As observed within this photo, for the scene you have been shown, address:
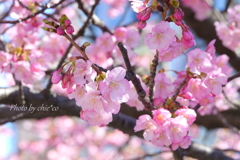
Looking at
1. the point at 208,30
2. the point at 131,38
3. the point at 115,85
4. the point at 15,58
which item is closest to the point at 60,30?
the point at 115,85

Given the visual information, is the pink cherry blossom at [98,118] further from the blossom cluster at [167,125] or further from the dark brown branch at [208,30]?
the dark brown branch at [208,30]

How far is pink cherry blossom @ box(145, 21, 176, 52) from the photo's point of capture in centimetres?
107

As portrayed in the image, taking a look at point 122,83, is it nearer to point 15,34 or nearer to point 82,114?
point 82,114

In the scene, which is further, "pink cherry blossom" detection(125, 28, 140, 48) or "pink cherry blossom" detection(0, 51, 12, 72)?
"pink cherry blossom" detection(125, 28, 140, 48)

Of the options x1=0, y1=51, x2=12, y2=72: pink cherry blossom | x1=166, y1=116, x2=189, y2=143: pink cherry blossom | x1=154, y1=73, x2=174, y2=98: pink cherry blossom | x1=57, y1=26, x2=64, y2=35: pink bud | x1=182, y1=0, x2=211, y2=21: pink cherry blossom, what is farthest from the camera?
x1=182, y1=0, x2=211, y2=21: pink cherry blossom

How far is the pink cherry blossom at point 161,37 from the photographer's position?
1.07 metres

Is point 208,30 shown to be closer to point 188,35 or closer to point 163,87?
point 163,87

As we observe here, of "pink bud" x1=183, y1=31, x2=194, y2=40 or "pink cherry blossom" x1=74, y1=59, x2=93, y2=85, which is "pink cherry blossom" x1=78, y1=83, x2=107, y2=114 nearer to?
"pink cherry blossom" x1=74, y1=59, x2=93, y2=85

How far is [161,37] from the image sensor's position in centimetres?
109

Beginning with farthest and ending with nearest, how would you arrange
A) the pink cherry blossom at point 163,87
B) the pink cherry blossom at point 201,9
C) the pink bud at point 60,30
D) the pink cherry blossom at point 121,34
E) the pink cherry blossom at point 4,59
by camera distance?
the pink cherry blossom at point 201,9 → the pink cherry blossom at point 121,34 → the pink cherry blossom at point 4,59 → the pink cherry blossom at point 163,87 → the pink bud at point 60,30

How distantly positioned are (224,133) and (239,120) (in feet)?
11.0

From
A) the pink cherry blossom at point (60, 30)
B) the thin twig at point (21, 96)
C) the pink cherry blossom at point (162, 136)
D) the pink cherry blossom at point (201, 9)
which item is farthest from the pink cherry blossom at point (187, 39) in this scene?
the pink cherry blossom at point (201, 9)

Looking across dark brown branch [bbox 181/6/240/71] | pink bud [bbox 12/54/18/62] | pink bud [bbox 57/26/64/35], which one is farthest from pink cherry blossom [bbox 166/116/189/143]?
dark brown branch [bbox 181/6/240/71]

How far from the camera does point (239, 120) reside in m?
2.66
